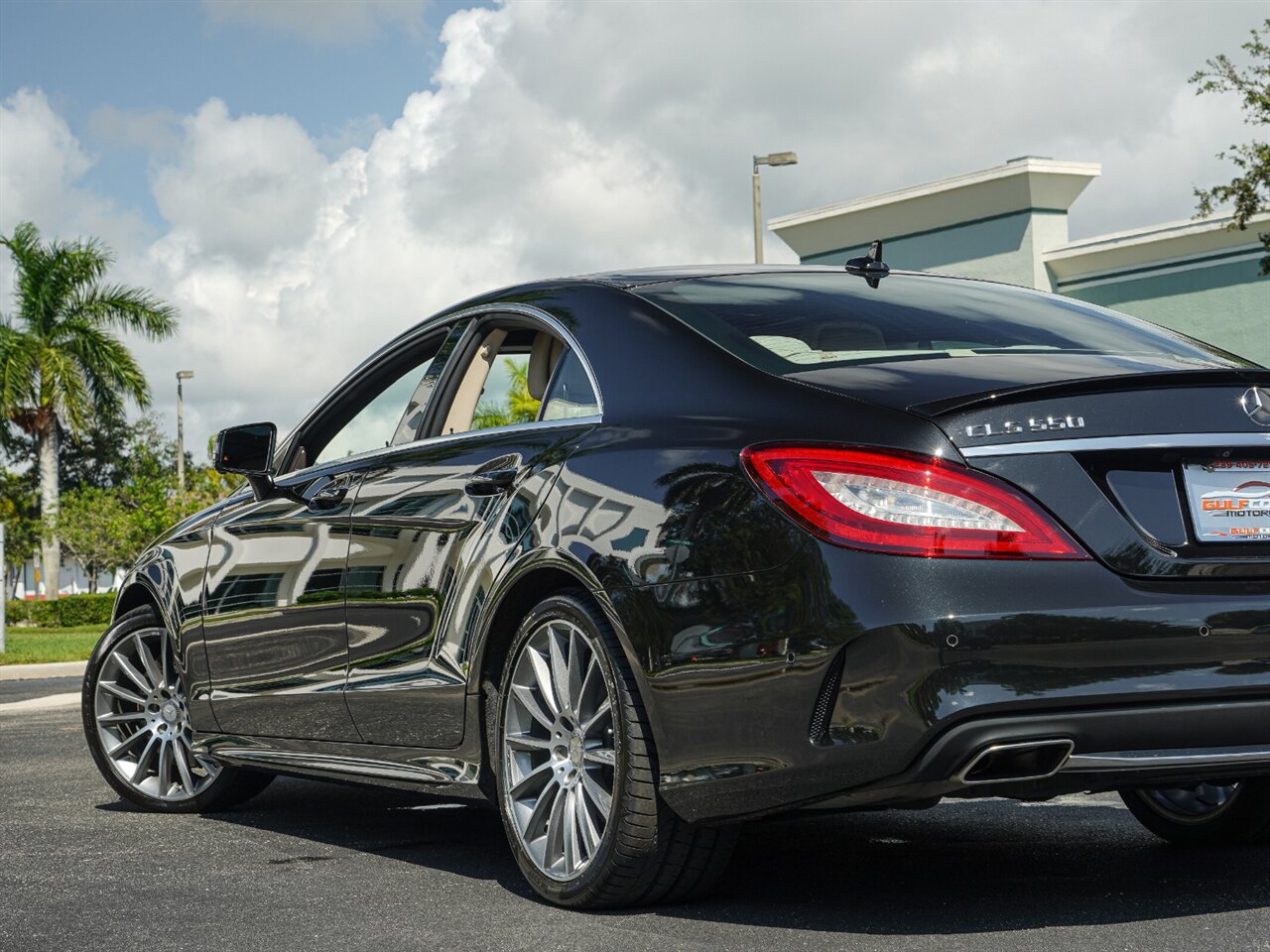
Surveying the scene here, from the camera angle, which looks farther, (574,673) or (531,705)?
(531,705)

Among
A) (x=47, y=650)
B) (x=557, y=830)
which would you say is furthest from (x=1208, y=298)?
(x=557, y=830)

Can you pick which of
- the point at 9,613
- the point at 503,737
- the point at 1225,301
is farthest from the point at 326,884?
the point at 9,613

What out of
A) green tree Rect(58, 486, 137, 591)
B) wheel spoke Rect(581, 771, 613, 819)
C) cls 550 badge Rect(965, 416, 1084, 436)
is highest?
green tree Rect(58, 486, 137, 591)

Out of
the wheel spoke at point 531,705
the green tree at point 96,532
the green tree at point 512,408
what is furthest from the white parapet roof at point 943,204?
the green tree at point 96,532

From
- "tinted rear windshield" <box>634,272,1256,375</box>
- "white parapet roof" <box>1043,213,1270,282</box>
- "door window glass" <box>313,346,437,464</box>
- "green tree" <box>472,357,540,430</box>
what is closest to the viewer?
"tinted rear windshield" <box>634,272,1256,375</box>

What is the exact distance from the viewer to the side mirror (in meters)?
5.92

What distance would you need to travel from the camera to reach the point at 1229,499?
3740 mm

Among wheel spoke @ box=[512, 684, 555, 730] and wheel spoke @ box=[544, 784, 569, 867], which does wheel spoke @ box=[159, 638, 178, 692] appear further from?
wheel spoke @ box=[544, 784, 569, 867]

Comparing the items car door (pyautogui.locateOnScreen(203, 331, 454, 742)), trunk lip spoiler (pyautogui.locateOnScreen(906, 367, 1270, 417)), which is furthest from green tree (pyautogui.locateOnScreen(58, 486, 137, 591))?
trunk lip spoiler (pyautogui.locateOnScreen(906, 367, 1270, 417))

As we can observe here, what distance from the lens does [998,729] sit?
353cm

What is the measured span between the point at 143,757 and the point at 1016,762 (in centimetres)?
383

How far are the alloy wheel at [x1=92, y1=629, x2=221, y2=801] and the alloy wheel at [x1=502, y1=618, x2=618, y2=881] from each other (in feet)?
7.02

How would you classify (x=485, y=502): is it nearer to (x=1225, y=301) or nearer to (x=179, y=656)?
(x=179, y=656)

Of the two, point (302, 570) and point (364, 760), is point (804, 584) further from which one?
point (302, 570)
